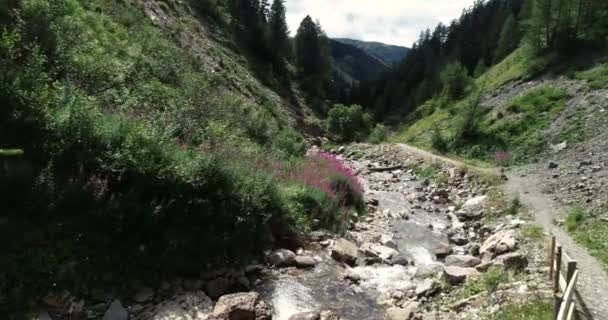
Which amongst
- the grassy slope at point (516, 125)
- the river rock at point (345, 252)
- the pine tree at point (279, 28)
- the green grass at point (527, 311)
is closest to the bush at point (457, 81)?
the grassy slope at point (516, 125)

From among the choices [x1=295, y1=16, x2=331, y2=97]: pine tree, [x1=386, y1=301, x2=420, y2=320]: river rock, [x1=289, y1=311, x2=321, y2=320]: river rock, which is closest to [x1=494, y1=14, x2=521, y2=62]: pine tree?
[x1=295, y1=16, x2=331, y2=97]: pine tree

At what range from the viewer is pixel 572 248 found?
10562 mm

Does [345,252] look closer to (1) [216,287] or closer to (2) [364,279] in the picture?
(2) [364,279]

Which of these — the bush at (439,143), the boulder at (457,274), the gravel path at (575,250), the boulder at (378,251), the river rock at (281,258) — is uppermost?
the bush at (439,143)

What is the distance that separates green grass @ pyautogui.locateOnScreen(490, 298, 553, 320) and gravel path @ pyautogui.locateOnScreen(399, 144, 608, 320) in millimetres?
653

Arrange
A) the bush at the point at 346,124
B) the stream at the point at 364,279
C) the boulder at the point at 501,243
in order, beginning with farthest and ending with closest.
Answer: the bush at the point at 346,124
the boulder at the point at 501,243
the stream at the point at 364,279

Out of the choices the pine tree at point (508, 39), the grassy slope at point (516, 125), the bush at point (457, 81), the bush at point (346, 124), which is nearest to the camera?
the grassy slope at point (516, 125)

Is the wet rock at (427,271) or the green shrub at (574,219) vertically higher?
the green shrub at (574,219)

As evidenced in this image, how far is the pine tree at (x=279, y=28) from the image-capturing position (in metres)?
80.2

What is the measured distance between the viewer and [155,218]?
330 inches

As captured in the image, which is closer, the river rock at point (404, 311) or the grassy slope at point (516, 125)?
the river rock at point (404, 311)

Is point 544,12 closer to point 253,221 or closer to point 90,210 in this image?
point 253,221

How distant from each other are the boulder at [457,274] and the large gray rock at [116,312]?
7.29 meters

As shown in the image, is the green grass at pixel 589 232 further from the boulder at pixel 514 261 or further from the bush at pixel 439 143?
the bush at pixel 439 143
